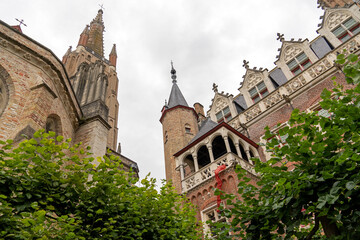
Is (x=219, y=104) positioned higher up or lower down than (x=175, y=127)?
higher up

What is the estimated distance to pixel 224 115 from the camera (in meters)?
21.8

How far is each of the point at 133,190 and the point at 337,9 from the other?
18651 mm

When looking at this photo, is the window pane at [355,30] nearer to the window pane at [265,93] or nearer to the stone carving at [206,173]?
the window pane at [265,93]

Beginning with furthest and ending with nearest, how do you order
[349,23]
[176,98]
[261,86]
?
[176,98] < [261,86] < [349,23]

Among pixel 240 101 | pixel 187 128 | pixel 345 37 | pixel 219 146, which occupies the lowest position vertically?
pixel 219 146

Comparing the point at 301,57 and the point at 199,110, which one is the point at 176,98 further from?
the point at 301,57

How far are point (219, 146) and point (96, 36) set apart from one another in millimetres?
44985

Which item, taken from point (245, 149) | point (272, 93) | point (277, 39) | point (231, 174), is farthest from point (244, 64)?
point (231, 174)

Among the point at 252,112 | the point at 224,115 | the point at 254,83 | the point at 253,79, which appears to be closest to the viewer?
the point at 252,112

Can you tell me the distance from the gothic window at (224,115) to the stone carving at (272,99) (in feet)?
11.9

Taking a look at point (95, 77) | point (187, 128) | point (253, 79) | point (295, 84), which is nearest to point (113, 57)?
point (187, 128)

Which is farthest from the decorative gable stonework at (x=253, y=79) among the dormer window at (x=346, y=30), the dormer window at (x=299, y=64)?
the dormer window at (x=346, y=30)

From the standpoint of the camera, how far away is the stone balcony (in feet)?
48.2

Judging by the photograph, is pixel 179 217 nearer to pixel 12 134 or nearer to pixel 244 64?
pixel 12 134
